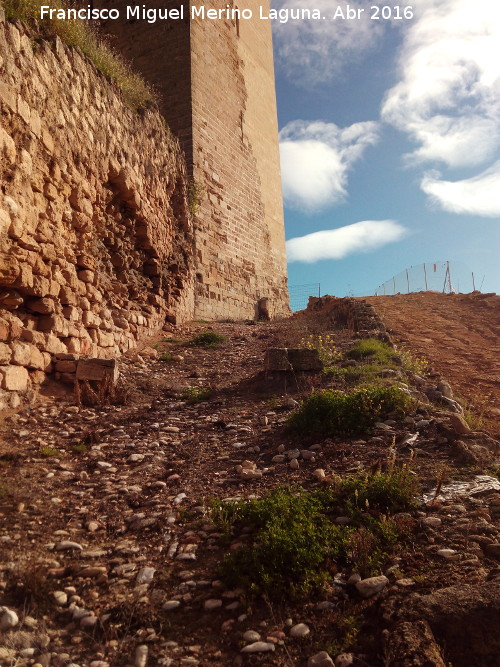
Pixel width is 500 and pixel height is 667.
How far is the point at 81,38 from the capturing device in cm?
699

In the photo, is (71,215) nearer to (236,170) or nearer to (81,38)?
(81,38)

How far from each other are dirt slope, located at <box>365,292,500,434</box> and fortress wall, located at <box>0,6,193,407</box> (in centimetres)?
498

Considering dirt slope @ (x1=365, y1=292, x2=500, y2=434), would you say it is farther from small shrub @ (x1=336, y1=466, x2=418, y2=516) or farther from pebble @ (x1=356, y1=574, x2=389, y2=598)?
pebble @ (x1=356, y1=574, x2=389, y2=598)

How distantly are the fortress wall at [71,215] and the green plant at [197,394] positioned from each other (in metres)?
1.36

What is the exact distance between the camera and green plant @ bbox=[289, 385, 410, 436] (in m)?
4.41

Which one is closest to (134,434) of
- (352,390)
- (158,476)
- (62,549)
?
(158,476)

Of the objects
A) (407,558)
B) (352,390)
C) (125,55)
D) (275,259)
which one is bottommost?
(407,558)

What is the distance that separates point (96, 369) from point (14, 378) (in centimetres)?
98

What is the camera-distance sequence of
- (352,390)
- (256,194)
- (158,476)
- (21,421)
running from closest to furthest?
1. (158,476)
2. (21,421)
3. (352,390)
4. (256,194)

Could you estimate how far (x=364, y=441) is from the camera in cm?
416

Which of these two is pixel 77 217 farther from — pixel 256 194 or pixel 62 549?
pixel 256 194

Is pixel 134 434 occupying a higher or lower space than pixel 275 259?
lower

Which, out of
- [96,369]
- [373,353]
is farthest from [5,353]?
[373,353]

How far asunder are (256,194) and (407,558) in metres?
13.5
